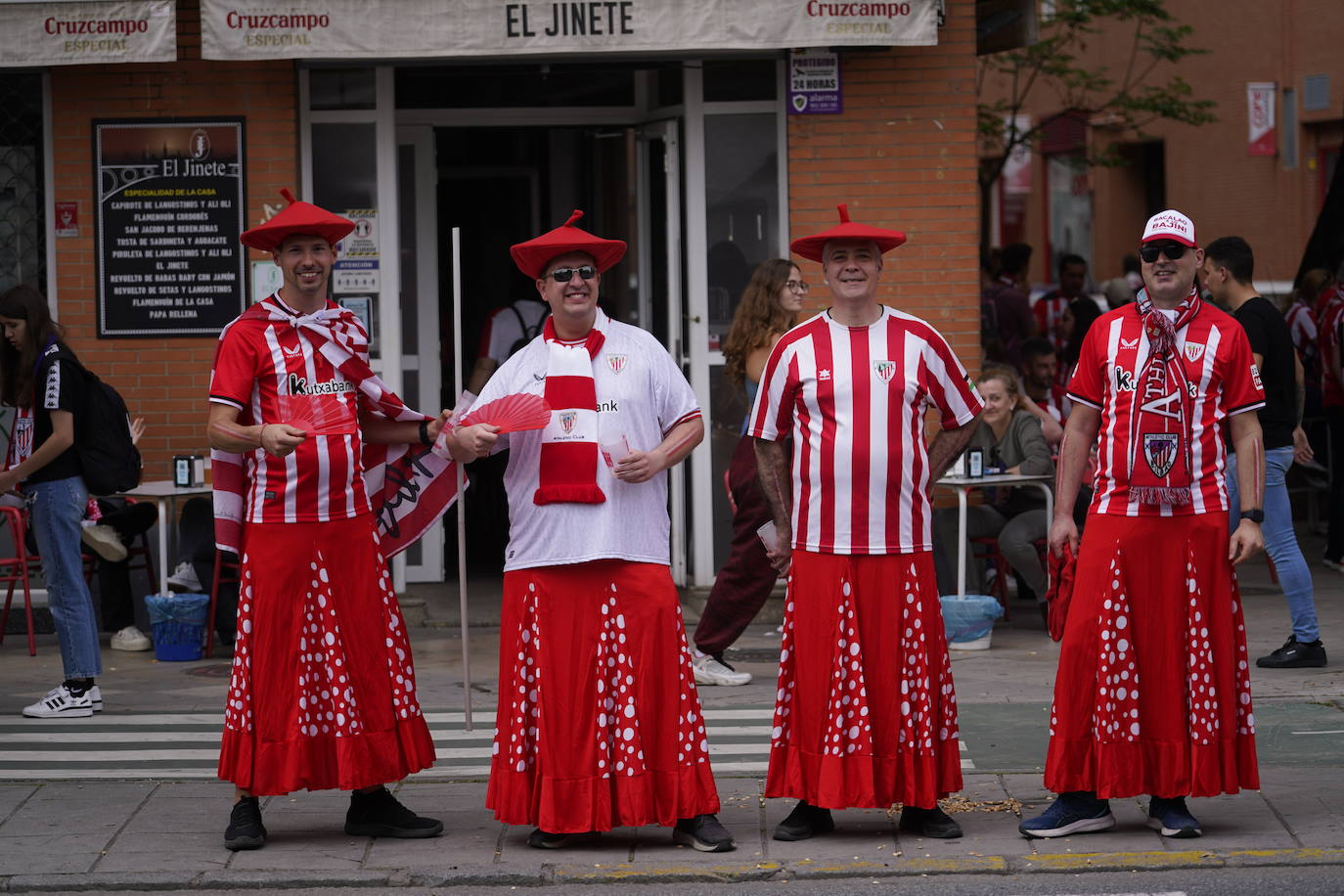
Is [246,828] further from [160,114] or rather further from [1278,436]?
[160,114]

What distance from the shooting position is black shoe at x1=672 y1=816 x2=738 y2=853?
6547mm

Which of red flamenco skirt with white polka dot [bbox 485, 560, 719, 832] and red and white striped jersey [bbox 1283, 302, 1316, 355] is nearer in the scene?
red flamenco skirt with white polka dot [bbox 485, 560, 719, 832]

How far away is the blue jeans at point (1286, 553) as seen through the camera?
9625 mm

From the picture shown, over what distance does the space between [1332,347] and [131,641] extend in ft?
26.6

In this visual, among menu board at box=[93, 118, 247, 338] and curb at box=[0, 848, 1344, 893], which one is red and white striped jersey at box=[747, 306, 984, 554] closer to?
curb at box=[0, 848, 1344, 893]

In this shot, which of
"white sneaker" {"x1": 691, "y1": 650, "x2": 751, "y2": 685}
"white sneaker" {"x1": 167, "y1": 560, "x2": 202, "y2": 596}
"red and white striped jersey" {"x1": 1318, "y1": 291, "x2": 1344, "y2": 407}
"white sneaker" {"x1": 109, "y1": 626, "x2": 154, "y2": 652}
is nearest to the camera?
"white sneaker" {"x1": 691, "y1": 650, "x2": 751, "y2": 685}

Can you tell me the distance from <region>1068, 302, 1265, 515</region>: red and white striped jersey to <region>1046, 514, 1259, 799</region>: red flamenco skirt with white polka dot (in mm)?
87

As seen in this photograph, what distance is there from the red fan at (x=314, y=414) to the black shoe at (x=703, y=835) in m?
1.76

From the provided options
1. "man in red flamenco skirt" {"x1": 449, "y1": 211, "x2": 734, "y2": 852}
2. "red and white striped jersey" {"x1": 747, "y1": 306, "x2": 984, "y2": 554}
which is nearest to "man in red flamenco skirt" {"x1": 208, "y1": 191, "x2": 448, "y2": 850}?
"man in red flamenco skirt" {"x1": 449, "y1": 211, "x2": 734, "y2": 852}

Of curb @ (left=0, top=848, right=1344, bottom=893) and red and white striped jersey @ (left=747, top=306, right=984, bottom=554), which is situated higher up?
red and white striped jersey @ (left=747, top=306, right=984, bottom=554)

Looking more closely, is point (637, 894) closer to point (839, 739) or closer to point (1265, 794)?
point (839, 739)

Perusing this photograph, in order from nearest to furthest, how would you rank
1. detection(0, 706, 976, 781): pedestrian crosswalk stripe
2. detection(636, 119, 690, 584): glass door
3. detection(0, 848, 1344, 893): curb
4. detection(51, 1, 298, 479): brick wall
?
detection(0, 848, 1344, 893): curb → detection(0, 706, 976, 781): pedestrian crosswalk stripe → detection(51, 1, 298, 479): brick wall → detection(636, 119, 690, 584): glass door

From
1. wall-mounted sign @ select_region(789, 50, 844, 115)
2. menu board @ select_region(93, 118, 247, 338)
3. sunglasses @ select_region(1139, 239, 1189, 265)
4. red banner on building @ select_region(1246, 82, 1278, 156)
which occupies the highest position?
red banner on building @ select_region(1246, 82, 1278, 156)

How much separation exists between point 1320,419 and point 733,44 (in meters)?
6.54
